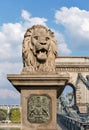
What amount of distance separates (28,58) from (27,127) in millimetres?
1615

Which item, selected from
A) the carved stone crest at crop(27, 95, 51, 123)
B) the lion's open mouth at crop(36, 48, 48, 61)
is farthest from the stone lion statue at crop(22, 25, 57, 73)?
the carved stone crest at crop(27, 95, 51, 123)

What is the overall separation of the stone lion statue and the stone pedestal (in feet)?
1.43

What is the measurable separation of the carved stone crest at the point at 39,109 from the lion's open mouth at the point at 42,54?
92 cm

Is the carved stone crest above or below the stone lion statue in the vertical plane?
below

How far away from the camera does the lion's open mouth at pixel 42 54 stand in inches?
456

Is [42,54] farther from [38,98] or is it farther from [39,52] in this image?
[38,98]

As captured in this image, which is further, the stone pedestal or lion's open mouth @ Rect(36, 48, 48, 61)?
lion's open mouth @ Rect(36, 48, 48, 61)

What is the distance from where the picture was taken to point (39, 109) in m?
11.2

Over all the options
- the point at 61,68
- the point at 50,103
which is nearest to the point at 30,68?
the point at 50,103

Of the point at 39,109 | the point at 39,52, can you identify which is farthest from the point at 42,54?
the point at 39,109

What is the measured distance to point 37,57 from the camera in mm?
11609

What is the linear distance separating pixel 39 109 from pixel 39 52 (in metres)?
1.37

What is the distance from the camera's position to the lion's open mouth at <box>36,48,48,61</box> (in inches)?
456

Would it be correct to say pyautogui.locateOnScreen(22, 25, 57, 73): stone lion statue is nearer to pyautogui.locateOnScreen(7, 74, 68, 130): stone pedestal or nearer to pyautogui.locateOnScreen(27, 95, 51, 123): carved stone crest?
pyautogui.locateOnScreen(7, 74, 68, 130): stone pedestal
